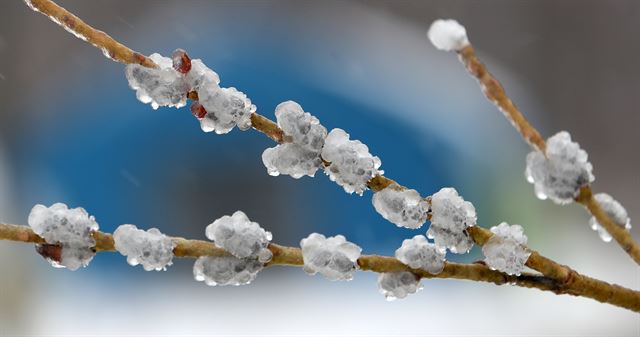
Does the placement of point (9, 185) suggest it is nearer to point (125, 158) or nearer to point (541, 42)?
point (125, 158)

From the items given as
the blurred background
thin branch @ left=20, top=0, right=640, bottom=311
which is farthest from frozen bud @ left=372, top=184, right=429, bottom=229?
the blurred background

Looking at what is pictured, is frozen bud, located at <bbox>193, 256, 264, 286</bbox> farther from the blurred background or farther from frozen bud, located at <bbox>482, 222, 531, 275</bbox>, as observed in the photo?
the blurred background

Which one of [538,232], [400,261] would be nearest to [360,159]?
[400,261]

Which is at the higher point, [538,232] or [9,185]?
[9,185]

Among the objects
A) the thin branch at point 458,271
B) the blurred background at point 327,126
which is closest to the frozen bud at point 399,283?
the thin branch at point 458,271

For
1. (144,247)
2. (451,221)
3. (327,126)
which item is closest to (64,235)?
(144,247)
